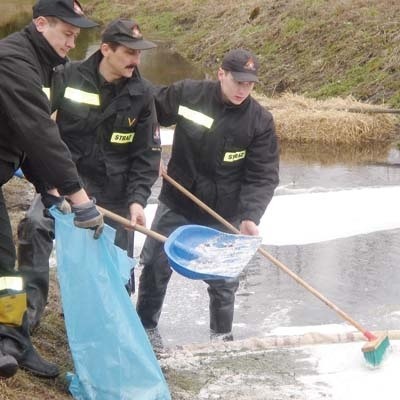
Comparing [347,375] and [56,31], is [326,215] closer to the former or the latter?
[347,375]

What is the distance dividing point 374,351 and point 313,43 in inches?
542

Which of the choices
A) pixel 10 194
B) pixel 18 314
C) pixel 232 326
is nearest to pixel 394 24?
pixel 10 194

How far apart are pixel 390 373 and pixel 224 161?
1.59m

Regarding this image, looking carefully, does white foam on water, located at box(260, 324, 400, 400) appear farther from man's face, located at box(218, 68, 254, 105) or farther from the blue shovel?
man's face, located at box(218, 68, 254, 105)

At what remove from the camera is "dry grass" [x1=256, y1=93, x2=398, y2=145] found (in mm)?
Result: 12211

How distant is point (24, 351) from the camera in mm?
3873

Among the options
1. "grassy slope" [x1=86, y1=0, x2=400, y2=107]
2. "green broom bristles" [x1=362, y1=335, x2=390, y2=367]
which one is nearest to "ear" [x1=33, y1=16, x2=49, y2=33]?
"green broom bristles" [x1=362, y1=335, x2=390, y2=367]

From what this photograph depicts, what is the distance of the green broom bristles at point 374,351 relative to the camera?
4.52 meters

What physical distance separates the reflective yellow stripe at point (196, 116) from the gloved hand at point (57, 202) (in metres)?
1.39

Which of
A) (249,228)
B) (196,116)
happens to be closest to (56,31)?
(196,116)

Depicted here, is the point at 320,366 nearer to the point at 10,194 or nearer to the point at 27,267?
the point at 27,267

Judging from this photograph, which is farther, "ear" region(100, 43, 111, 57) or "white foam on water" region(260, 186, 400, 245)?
"white foam on water" region(260, 186, 400, 245)

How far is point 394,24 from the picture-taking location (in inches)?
640

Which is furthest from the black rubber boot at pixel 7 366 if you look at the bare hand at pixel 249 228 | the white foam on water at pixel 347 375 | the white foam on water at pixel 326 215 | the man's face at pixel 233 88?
the white foam on water at pixel 326 215
